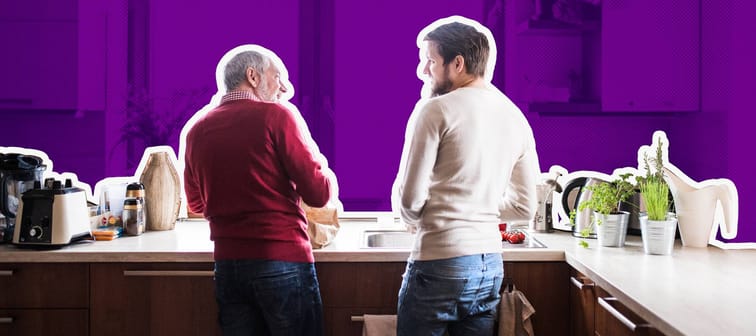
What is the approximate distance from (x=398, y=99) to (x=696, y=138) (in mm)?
1209

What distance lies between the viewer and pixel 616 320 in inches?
68.2

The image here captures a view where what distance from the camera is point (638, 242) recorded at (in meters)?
2.37

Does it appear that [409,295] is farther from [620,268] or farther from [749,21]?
[749,21]

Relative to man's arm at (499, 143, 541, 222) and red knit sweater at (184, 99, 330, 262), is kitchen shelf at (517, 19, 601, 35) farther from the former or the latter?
red knit sweater at (184, 99, 330, 262)

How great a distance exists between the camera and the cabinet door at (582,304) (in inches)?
76.5

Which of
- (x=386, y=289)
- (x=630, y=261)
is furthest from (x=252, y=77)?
(x=630, y=261)

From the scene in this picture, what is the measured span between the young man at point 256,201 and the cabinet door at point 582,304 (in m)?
0.80

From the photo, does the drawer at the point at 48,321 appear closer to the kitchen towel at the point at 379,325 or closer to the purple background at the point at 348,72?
the purple background at the point at 348,72

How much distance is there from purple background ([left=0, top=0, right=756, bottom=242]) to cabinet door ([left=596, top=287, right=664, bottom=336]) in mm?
982

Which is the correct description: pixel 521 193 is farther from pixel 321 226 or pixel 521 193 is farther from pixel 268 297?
pixel 268 297

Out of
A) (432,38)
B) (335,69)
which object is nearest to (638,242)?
(432,38)

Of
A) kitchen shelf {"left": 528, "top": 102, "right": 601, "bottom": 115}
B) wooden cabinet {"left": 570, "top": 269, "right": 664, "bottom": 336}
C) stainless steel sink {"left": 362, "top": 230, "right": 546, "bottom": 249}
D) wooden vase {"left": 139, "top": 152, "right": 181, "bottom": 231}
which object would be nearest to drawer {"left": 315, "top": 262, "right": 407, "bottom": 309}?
stainless steel sink {"left": 362, "top": 230, "right": 546, "bottom": 249}

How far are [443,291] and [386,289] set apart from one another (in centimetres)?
46

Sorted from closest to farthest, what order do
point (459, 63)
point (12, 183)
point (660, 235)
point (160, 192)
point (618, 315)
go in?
point (618, 315) → point (459, 63) → point (660, 235) → point (12, 183) → point (160, 192)
